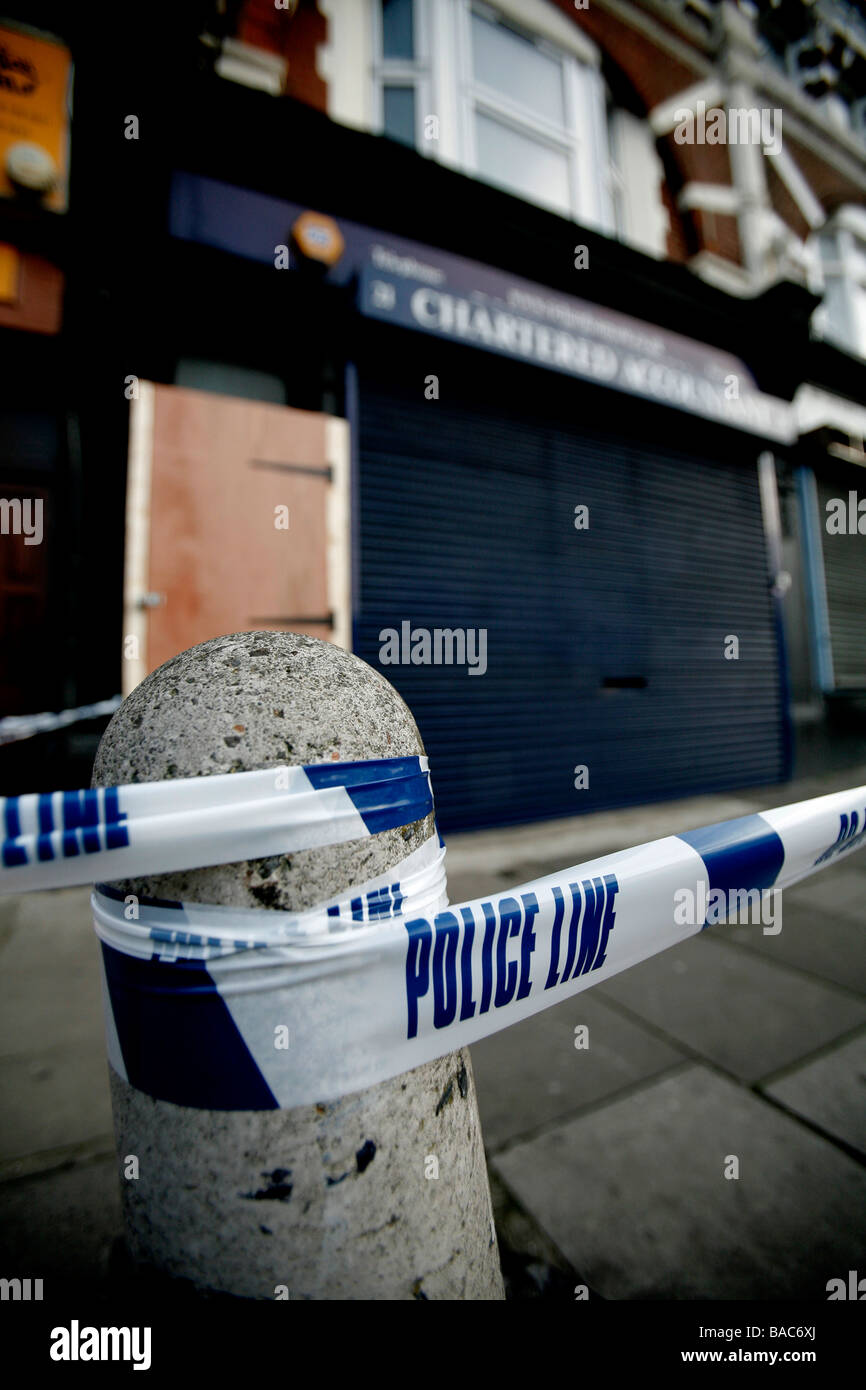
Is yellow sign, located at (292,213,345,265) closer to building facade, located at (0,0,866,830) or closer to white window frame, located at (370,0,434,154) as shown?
building facade, located at (0,0,866,830)

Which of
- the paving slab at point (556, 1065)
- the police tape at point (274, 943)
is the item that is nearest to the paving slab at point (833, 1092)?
the paving slab at point (556, 1065)

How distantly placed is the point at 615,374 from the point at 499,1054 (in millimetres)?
5775

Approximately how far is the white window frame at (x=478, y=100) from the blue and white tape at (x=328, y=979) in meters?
6.44

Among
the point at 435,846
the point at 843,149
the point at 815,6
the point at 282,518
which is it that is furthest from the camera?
the point at 843,149

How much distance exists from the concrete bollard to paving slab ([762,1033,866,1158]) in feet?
Answer: 4.58

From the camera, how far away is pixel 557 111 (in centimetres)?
669

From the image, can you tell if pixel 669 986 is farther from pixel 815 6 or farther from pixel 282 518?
pixel 815 6

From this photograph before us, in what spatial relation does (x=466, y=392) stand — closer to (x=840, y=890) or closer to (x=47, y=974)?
(x=840, y=890)

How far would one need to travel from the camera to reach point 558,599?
5684mm

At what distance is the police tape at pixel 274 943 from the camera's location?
71cm

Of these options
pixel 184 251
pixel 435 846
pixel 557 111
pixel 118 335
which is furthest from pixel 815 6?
pixel 435 846

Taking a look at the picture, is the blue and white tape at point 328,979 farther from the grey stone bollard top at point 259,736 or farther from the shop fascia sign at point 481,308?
the shop fascia sign at point 481,308

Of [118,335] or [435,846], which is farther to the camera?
[118,335]

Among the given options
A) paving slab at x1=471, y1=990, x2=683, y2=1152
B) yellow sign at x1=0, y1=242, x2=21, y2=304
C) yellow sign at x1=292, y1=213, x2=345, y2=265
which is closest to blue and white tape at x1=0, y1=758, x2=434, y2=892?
paving slab at x1=471, y1=990, x2=683, y2=1152
